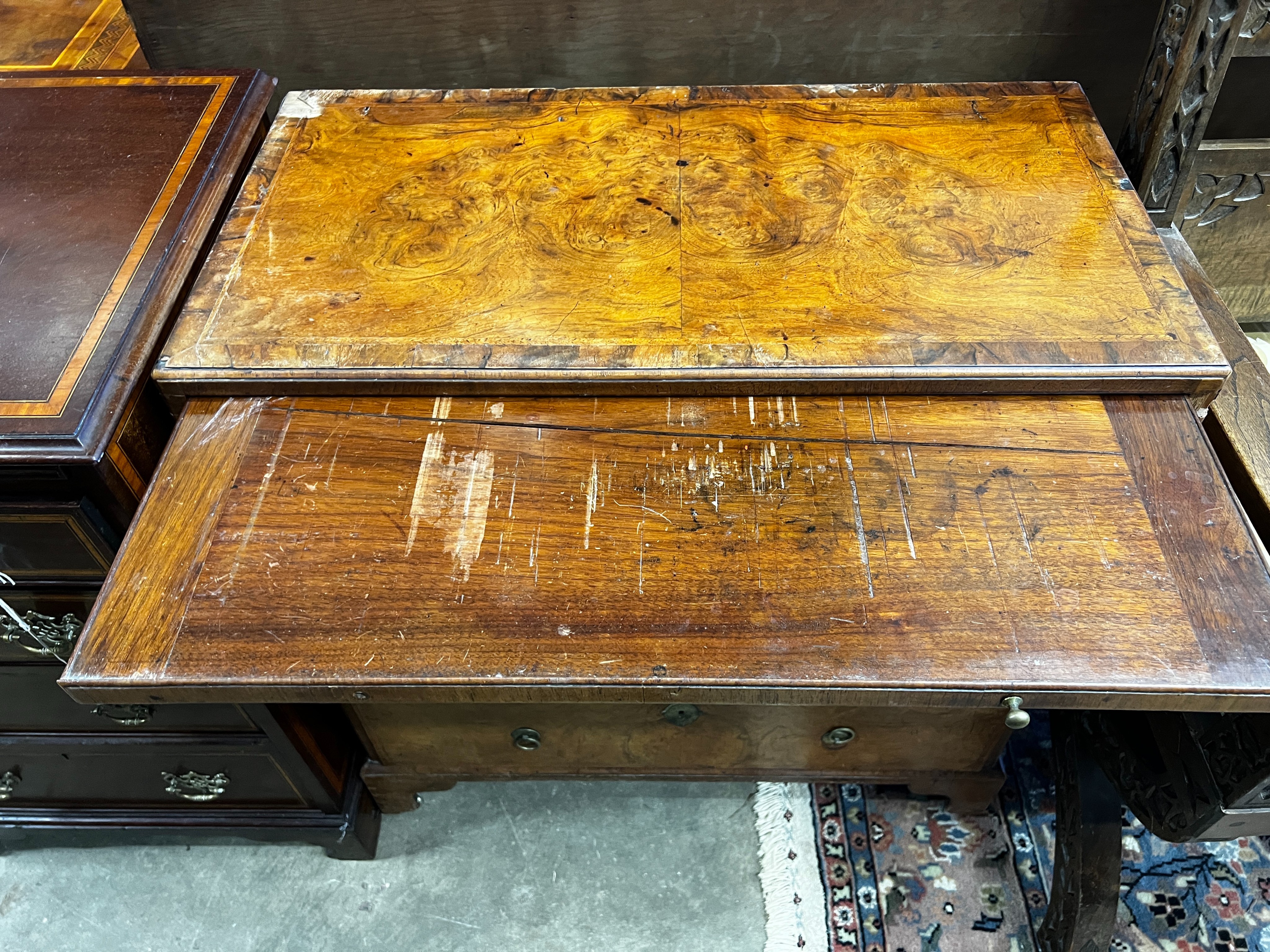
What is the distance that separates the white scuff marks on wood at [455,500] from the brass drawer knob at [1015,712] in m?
0.52

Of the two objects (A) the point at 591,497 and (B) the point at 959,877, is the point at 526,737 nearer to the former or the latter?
(A) the point at 591,497

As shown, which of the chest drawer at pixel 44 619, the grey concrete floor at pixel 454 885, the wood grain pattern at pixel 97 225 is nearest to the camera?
the wood grain pattern at pixel 97 225

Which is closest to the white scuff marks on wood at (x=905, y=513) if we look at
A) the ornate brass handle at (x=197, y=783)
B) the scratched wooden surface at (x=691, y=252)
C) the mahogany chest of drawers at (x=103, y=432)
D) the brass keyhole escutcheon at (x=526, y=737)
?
the scratched wooden surface at (x=691, y=252)

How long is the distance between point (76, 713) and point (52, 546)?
15.1 inches

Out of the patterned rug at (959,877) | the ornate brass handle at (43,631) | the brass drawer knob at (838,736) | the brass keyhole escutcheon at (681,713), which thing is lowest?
the patterned rug at (959,877)

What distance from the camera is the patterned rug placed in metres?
1.35

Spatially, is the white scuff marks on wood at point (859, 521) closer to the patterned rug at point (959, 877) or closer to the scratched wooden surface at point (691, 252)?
the scratched wooden surface at point (691, 252)

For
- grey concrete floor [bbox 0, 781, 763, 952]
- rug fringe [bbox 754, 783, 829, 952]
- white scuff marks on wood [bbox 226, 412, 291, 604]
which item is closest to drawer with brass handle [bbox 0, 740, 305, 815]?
grey concrete floor [bbox 0, 781, 763, 952]

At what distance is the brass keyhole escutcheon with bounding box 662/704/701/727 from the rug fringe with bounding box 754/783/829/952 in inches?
17.2

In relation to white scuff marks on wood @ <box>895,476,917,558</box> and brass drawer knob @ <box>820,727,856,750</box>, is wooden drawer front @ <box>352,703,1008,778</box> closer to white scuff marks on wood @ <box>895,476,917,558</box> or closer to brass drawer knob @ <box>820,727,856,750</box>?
brass drawer knob @ <box>820,727,856,750</box>

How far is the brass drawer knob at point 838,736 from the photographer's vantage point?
1194mm

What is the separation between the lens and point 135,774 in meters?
1.32

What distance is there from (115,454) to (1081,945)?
4.87 ft

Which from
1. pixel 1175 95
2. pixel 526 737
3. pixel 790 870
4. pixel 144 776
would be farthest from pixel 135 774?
pixel 1175 95
